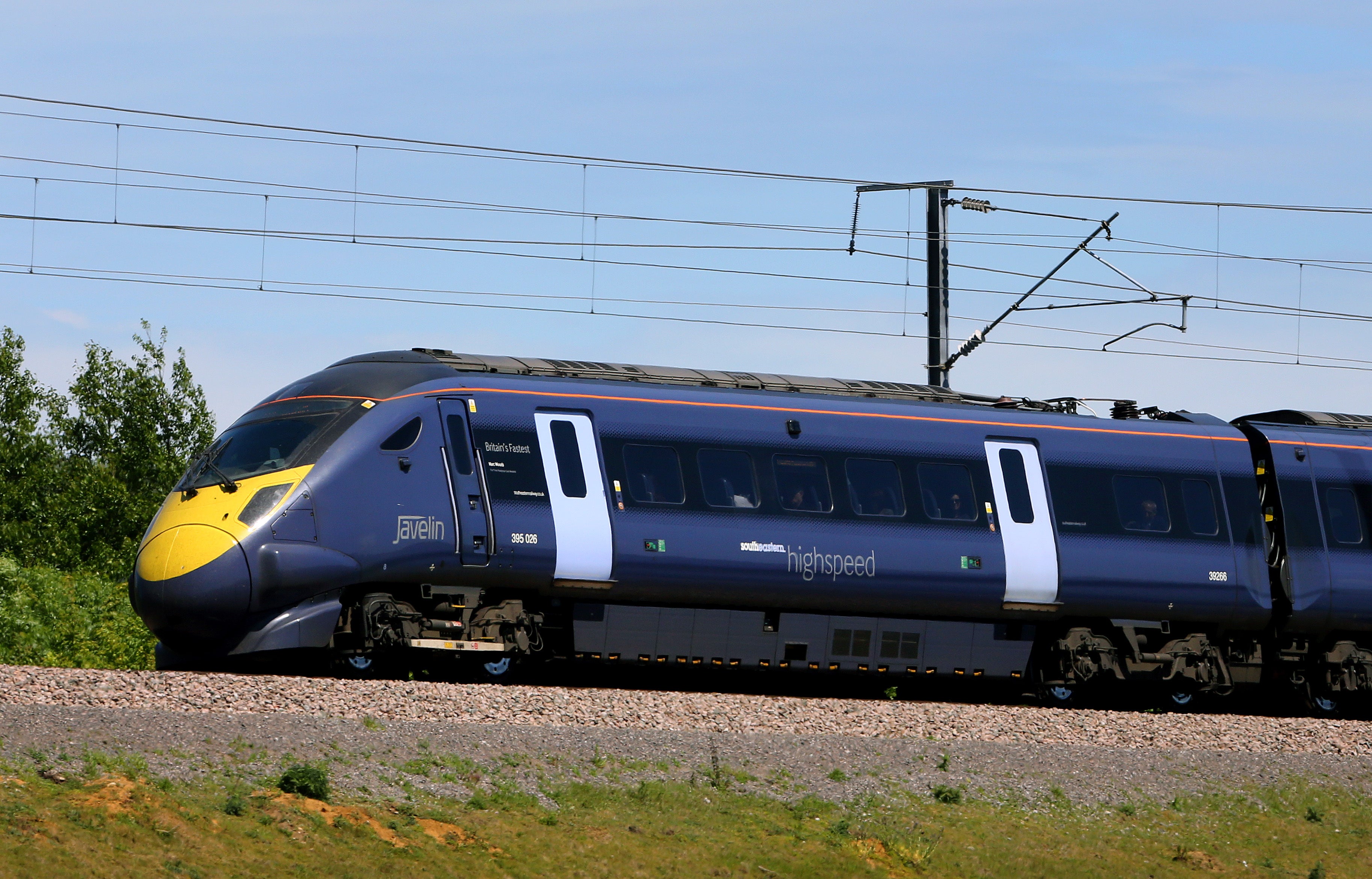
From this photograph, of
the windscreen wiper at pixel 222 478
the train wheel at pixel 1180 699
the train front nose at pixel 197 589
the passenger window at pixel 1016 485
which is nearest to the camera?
the train front nose at pixel 197 589

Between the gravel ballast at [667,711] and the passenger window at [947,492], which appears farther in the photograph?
the passenger window at [947,492]

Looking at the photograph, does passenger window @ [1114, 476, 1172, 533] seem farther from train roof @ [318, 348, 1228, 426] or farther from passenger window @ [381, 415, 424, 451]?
passenger window @ [381, 415, 424, 451]

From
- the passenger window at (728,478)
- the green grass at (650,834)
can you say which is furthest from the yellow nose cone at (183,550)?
the passenger window at (728,478)

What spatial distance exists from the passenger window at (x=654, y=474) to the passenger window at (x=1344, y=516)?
9017 millimetres

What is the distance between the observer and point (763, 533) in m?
18.9

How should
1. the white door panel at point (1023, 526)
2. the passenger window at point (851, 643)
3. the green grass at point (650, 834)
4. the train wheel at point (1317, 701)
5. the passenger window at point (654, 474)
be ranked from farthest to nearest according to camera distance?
the train wheel at point (1317, 701)
the white door panel at point (1023, 526)
the passenger window at point (851, 643)
the passenger window at point (654, 474)
the green grass at point (650, 834)

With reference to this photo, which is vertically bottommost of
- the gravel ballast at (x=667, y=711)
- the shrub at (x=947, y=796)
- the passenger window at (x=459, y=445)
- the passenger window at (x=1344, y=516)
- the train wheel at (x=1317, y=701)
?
the train wheel at (x=1317, y=701)

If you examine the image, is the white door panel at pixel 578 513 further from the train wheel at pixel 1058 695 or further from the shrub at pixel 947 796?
the train wheel at pixel 1058 695

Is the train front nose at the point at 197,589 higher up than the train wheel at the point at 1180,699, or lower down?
higher up

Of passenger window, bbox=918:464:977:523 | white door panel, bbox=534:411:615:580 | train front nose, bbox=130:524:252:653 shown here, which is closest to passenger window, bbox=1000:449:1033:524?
passenger window, bbox=918:464:977:523

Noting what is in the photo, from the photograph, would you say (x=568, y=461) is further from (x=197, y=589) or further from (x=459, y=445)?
(x=197, y=589)

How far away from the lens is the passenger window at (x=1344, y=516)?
21.5 m

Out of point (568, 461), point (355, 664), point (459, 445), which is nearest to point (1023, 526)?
point (568, 461)

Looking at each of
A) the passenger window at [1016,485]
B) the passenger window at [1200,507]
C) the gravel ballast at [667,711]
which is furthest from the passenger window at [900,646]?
the passenger window at [1200,507]
